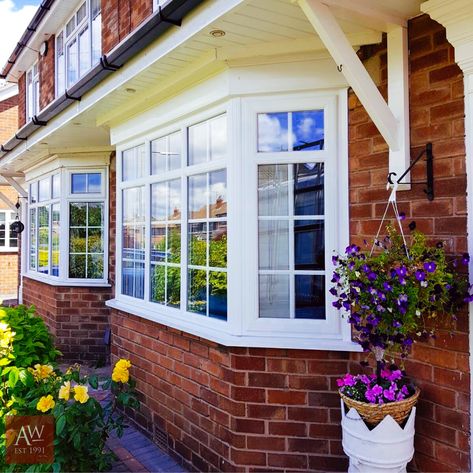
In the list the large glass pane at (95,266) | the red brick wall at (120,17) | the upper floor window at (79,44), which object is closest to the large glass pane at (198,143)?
the red brick wall at (120,17)

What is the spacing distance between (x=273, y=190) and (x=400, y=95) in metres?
1.05

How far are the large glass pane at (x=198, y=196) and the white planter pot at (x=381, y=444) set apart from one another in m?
1.97

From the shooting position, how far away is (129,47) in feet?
11.3

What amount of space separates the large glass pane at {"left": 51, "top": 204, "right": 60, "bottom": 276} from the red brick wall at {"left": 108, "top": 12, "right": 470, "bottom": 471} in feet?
13.6

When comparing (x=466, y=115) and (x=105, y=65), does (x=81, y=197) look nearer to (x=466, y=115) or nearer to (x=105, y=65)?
(x=105, y=65)

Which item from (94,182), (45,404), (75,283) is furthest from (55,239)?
(45,404)

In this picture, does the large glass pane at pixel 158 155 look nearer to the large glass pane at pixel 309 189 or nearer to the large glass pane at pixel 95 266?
the large glass pane at pixel 309 189

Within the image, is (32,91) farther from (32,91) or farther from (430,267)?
(430,267)

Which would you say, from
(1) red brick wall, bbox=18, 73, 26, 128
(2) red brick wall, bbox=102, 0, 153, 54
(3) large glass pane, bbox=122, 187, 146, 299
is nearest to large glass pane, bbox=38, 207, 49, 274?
(1) red brick wall, bbox=18, 73, 26, 128

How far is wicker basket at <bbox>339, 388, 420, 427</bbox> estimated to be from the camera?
240 centimetres

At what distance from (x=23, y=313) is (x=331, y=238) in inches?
126

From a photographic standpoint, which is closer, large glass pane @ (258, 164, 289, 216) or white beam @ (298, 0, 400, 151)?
white beam @ (298, 0, 400, 151)

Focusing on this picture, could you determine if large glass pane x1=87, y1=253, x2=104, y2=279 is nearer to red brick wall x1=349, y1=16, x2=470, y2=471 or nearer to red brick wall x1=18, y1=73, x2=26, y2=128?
red brick wall x1=18, y1=73, x2=26, y2=128

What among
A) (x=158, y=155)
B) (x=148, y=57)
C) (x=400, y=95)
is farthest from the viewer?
(x=158, y=155)
